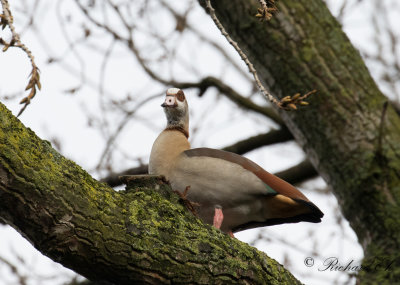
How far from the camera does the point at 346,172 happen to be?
5.06 m

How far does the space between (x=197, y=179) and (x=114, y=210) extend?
1.34 meters

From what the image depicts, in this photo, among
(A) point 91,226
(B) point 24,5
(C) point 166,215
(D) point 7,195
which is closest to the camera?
(D) point 7,195

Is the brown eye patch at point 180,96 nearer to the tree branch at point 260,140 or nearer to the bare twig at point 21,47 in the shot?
the tree branch at point 260,140

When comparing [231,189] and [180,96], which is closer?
[231,189]

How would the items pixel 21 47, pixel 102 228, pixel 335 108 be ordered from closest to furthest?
1. pixel 21 47
2. pixel 102 228
3. pixel 335 108

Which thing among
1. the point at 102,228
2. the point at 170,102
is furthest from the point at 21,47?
the point at 170,102

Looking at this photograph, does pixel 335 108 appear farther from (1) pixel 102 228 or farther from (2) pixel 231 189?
(1) pixel 102 228

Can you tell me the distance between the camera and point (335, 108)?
16.8 feet

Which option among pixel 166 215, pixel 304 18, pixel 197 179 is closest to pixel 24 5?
pixel 304 18

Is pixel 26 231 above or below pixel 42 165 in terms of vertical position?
below

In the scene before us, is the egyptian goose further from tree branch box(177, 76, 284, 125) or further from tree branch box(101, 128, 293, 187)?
tree branch box(177, 76, 284, 125)

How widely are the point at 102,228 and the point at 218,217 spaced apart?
1.50 metres

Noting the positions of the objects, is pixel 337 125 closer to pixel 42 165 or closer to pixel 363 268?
pixel 363 268

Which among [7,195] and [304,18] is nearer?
[7,195]
